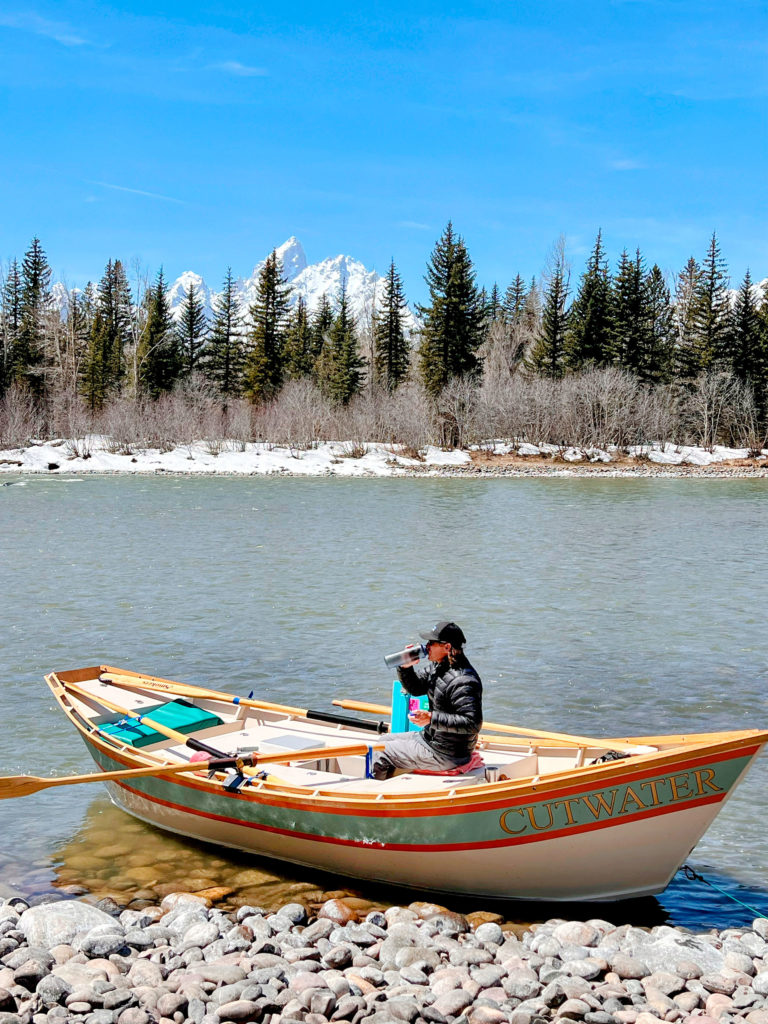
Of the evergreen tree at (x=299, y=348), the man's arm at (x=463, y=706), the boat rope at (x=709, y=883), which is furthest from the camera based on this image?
the evergreen tree at (x=299, y=348)

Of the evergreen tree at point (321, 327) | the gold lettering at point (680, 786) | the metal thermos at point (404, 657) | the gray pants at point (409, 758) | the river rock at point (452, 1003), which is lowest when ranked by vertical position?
the river rock at point (452, 1003)

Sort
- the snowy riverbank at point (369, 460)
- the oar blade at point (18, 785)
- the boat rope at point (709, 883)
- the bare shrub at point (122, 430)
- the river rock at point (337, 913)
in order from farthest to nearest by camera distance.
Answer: the bare shrub at point (122, 430), the snowy riverbank at point (369, 460), the oar blade at point (18, 785), the boat rope at point (709, 883), the river rock at point (337, 913)

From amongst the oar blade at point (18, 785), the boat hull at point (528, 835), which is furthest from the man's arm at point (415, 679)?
the oar blade at point (18, 785)

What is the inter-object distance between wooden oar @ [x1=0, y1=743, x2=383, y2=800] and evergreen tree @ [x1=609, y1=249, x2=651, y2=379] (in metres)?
59.3

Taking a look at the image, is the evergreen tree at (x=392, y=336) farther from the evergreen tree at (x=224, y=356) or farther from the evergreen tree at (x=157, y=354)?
the evergreen tree at (x=157, y=354)

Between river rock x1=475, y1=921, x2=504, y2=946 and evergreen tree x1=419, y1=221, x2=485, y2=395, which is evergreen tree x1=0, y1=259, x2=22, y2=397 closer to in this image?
evergreen tree x1=419, y1=221, x2=485, y2=395

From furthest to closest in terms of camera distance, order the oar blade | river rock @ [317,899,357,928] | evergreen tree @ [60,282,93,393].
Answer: evergreen tree @ [60,282,93,393] < the oar blade < river rock @ [317,899,357,928]

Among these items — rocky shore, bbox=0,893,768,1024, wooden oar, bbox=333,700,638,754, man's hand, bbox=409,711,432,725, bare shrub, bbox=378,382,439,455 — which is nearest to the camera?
rocky shore, bbox=0,893,768,1024

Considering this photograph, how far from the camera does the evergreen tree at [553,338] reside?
66.1 meters

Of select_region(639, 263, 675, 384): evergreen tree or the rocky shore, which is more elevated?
select_region(639, 263, 675, 384): evergreen tree

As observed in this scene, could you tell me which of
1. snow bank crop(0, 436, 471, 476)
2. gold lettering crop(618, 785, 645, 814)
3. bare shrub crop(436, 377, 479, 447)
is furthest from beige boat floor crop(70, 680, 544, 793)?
bare shrub crop(436, 377, 479, 447)

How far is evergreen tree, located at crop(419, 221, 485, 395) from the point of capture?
2511 inches

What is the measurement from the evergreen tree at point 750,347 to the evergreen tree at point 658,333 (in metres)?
4.42

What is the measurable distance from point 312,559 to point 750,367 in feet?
171
